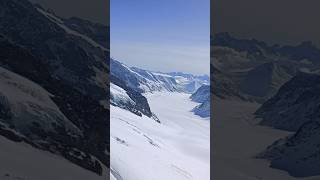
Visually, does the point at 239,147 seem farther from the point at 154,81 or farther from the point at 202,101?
the point at 154,81

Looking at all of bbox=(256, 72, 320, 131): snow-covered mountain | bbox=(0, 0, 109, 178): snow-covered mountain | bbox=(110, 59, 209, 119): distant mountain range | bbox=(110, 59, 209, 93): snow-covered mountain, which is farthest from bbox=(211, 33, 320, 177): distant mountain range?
bbox=(110, 59, 209, 93): snow-covered mountain

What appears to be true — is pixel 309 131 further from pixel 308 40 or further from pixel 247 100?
pixel 308 40

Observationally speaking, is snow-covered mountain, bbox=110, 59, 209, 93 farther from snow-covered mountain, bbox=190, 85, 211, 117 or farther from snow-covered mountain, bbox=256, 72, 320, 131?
snow-covered mountain, bbox=256, 72, 320, 131

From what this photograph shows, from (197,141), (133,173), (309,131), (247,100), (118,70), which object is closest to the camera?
(309,131)

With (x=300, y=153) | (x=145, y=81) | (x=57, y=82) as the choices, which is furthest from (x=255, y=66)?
(x=145, y=81)

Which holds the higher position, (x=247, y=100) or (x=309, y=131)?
(x=247, y=100)

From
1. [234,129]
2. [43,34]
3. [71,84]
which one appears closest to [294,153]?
[234,129]

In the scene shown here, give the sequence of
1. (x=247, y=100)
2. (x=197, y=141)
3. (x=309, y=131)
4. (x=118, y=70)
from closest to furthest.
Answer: (x=309, y=131), (x=247, y=100), (x=197, y=141), (x=118, y=70)
